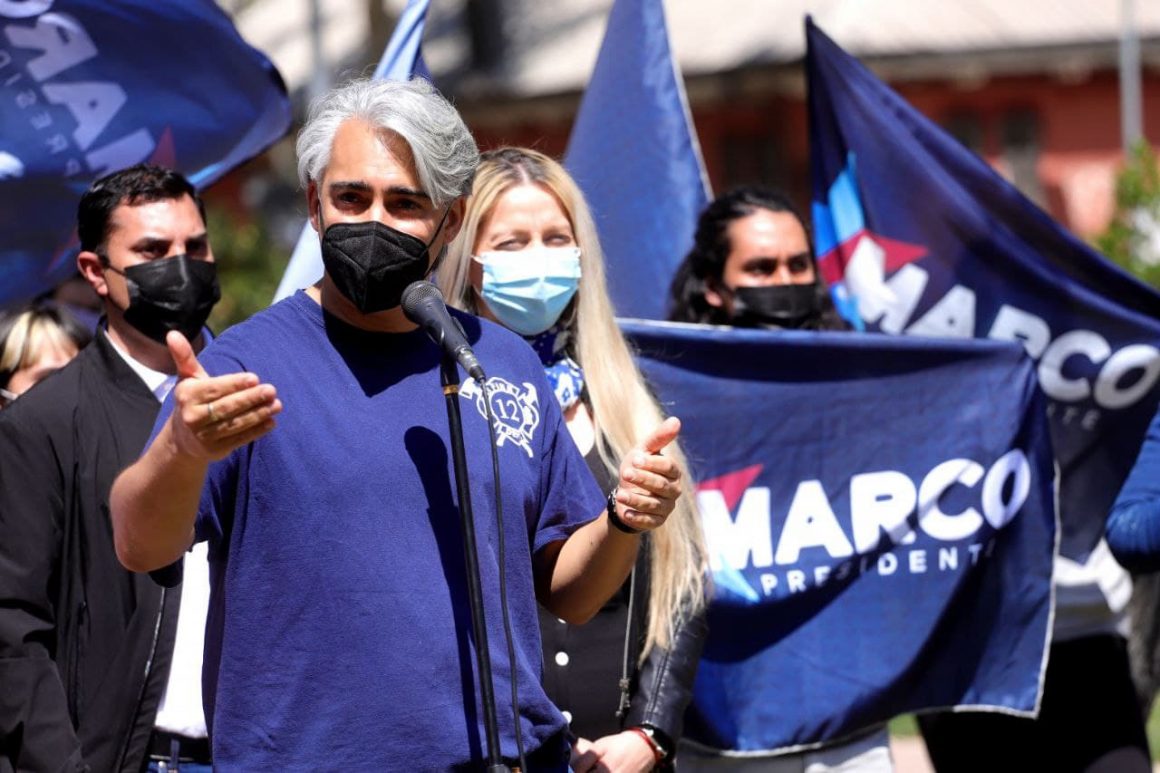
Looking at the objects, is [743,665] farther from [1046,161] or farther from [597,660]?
[1046,161]

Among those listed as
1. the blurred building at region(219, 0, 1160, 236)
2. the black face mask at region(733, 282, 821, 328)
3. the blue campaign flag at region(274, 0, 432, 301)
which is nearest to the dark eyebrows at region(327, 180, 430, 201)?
the blue campaign flag at region(274, 0, 432, 301)

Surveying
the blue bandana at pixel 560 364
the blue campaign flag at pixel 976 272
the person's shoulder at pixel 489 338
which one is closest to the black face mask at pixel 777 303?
the blue campaign flag at pixel 976 272

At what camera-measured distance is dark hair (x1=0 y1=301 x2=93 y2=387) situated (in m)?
5.08

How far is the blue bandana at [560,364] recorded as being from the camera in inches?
159

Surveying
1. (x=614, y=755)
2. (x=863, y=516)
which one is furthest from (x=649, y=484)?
(x=863, y=516)

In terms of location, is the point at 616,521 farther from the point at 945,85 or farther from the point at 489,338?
the point at 945,85

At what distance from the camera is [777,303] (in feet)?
16.2

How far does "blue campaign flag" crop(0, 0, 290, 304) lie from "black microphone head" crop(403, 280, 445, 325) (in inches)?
111

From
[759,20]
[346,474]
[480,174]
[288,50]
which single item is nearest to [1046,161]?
[759,20]

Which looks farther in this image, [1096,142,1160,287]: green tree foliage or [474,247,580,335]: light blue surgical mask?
[1096,142,1160,287]: green tree foliage

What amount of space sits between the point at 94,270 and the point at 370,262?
168 centimetres

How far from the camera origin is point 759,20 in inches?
982

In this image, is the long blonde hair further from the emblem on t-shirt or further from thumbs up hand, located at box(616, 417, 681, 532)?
thumbs up hand, located at box(616, 417, 681, 532)

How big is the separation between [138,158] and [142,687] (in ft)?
7.16
